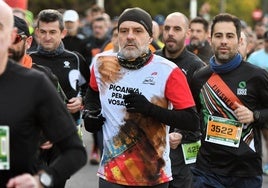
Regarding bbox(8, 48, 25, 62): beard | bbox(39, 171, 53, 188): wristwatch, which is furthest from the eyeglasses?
bbox(39, 171, 53, 188): wristwatch

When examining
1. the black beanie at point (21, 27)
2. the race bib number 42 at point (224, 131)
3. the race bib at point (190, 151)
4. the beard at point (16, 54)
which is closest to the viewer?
the beard at point (16, 54)

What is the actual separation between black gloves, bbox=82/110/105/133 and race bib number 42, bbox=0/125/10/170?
74.1 inches

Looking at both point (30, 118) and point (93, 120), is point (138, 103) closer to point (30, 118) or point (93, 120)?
point (93, 120)

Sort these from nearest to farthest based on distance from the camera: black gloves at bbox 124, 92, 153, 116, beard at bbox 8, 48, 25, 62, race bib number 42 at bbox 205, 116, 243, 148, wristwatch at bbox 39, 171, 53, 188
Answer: wristwatch at bbox 39, 171, 53, 188 → beard at bbox 8, 48, 25, 62 → black gloves at bbox 124, 92, 153, 116 → race bib number 42 at bbox 205, 116, 243, 148

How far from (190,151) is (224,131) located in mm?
807

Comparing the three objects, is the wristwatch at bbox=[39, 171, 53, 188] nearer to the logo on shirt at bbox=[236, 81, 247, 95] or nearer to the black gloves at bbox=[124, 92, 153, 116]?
the black gloves at bbox=[124, 92, 153, 116]

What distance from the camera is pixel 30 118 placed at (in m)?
3.55

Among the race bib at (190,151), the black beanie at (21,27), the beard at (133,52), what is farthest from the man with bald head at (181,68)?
the black beanie at (21,27)

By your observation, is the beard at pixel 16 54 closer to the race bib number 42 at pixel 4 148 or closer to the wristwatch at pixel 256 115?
the race bib number 42 at pixel 4 148

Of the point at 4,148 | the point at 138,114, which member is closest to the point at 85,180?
the point at 138,114

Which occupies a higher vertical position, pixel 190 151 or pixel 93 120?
pixel 93 120

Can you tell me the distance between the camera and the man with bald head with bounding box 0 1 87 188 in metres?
3.51

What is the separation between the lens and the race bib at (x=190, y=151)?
695 cm

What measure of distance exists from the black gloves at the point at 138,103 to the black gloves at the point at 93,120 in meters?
0.35
